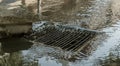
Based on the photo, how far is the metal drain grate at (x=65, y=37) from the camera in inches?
459

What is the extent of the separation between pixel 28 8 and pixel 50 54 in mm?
6959

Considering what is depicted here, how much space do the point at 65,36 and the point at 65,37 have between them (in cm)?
12

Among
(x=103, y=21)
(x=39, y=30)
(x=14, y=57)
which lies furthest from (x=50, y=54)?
(x=103, y=21)

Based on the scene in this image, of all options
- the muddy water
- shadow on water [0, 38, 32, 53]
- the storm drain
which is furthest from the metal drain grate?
shadow on water [0, 38, 32, 53]

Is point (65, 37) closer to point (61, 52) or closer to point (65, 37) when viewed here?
point (65, 37)

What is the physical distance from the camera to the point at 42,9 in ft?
56.5

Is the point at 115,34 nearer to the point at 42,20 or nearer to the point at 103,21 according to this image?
the point at 103,21

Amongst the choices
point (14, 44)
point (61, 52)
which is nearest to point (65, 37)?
point (61, 52)

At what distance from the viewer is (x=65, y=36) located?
12562 millimetres

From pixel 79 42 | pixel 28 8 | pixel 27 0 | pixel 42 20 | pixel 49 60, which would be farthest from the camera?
pixel 27 0

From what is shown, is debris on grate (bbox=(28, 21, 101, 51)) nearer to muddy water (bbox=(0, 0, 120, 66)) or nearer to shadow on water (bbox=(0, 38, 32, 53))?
muddy water (bbox=(0, 0, 120, 66))

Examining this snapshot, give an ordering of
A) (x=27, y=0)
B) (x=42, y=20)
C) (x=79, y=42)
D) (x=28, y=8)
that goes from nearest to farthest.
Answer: (x=79, y=42) → (x=42, y=20) → (x=28, y=8) → (x=27, y=0)

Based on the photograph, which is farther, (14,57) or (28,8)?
(28,8)

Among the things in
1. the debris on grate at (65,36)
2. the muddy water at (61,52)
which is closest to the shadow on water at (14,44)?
the muddy water at (61,52)
